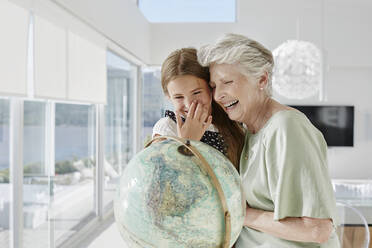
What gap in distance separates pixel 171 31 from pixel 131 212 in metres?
6.55

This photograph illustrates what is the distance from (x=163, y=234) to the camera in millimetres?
612

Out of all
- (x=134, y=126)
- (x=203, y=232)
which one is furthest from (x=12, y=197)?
(x=134, y=126)

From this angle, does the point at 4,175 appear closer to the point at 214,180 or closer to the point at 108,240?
the point at 108,240

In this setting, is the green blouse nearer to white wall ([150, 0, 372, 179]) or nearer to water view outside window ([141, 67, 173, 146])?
white wall ([150, 0, 372, 179])

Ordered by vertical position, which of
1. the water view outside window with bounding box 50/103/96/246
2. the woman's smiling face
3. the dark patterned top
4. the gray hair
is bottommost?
the water view outside window with bounding box 50/103/96/246

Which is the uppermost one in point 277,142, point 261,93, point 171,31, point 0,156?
point 171,31

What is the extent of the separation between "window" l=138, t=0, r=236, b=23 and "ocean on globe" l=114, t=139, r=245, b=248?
255 inches

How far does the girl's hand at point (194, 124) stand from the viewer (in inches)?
35.8

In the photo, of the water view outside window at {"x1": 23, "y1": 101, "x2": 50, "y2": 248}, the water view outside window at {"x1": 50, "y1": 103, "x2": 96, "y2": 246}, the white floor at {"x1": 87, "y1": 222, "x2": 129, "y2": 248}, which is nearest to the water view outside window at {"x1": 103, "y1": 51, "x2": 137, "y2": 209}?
the water view outside window at {"x1": 50, "y1": 103, "x2": 96, "y2": 246}

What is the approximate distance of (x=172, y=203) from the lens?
0.60 metres

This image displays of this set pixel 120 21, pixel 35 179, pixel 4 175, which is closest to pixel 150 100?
pixel 120 21

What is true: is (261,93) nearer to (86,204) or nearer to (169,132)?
(169,132)

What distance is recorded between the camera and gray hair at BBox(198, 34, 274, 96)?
906mm

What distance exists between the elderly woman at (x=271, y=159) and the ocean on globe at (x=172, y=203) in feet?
0.82
